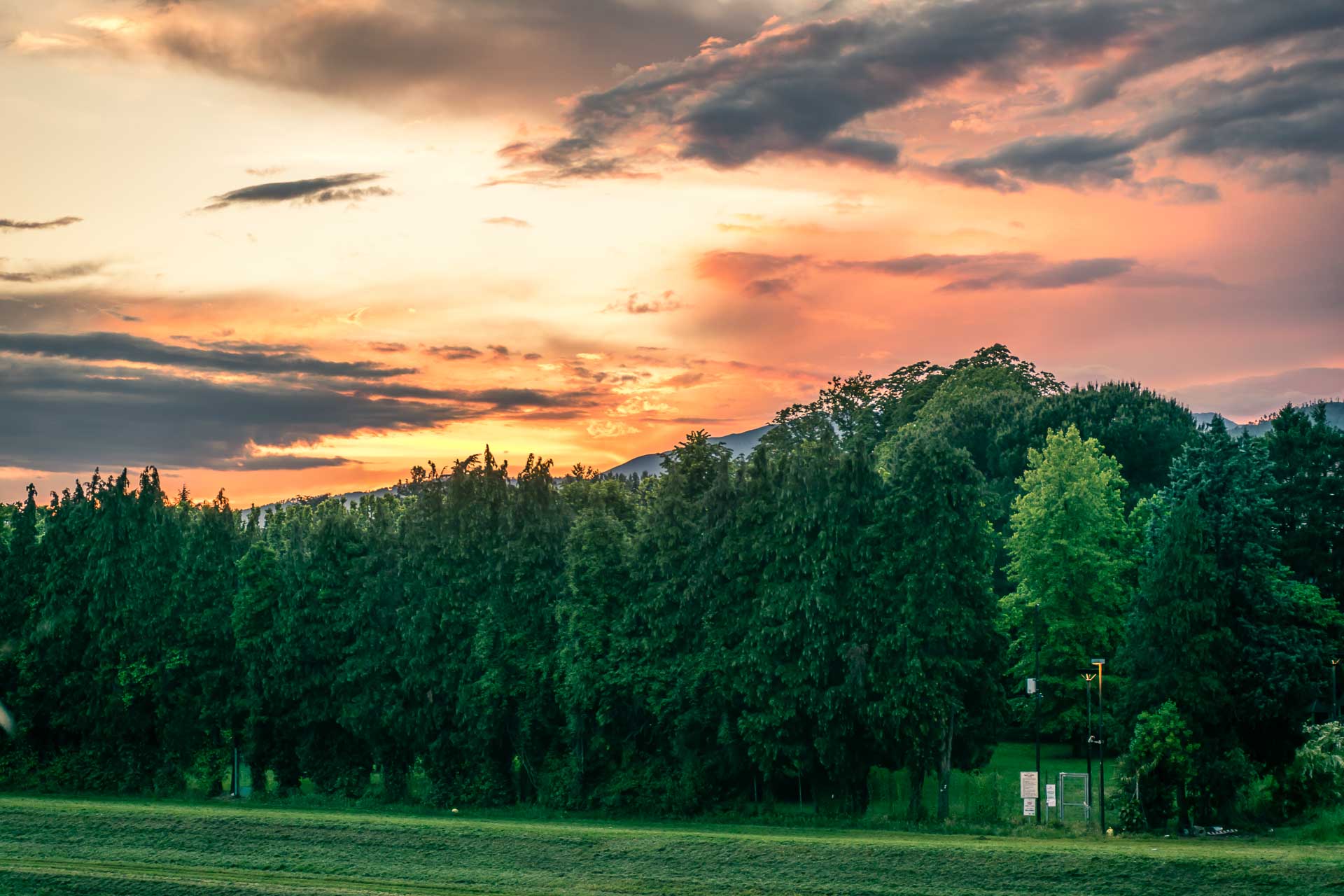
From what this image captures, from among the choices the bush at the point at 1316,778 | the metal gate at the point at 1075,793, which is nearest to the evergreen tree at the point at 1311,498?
the metal gate at the point at 1075,793

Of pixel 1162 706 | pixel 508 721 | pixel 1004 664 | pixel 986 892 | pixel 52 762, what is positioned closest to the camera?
pixel 986 892

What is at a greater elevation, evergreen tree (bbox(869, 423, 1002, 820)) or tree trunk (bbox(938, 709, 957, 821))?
evergreen tree (bbox(869, 423, 1002, 820))

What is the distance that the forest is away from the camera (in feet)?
149

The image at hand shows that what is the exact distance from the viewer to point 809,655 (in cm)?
4831

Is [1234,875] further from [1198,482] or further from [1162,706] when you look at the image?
[1198,482]

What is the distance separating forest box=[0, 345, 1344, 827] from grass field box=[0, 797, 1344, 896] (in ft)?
17.3

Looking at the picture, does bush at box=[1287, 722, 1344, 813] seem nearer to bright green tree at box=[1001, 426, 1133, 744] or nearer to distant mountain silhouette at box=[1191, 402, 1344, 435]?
bright green tree at box=[1001, 426, 1133, 744]

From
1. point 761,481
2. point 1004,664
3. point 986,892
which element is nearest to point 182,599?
point 761,481

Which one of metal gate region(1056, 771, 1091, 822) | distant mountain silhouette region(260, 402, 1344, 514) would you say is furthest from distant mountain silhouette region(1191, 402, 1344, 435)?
metal gate region(1056, 771, 1091, 822)

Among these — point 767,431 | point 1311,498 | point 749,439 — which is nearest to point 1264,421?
point 1311,498

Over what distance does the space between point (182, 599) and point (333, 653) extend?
859 cm

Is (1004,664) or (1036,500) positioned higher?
(1036,500)

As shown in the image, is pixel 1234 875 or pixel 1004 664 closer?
pixel 1234 875

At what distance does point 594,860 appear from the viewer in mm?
38219
